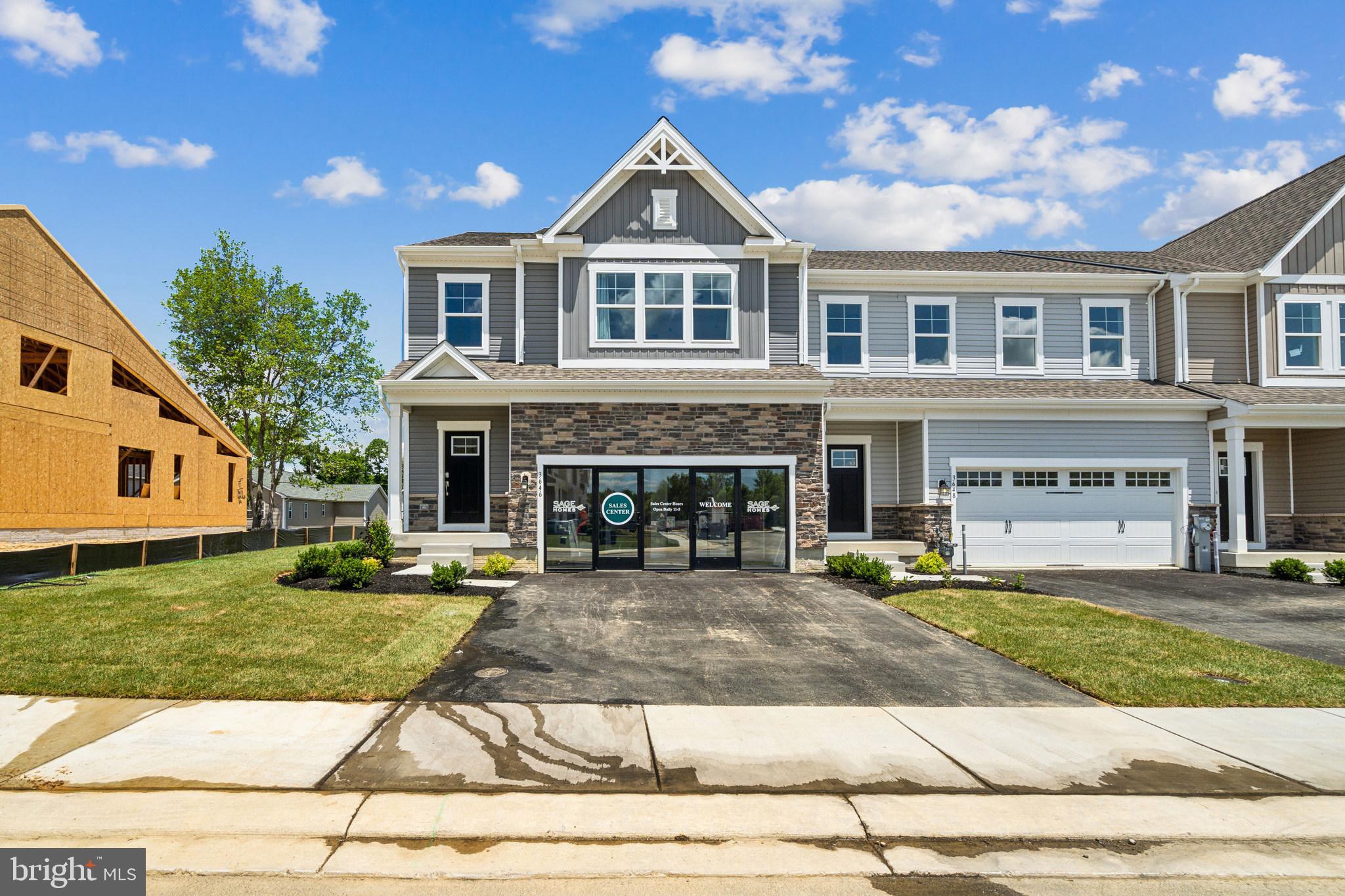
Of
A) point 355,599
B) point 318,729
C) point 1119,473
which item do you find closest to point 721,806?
point 318,729

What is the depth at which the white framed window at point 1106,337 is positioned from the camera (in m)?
21.5

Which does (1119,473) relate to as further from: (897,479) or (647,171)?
(647,171)

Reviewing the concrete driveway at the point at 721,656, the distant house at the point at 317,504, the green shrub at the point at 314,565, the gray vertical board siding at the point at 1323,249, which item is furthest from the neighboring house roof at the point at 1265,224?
the distant house at the point at 317,504

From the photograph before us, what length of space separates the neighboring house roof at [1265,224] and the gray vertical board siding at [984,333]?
10.1 ft

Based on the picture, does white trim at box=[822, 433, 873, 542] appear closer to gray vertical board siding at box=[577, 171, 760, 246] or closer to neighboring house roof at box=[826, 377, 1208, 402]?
neighboring house roof at box=[826, 377, 1208, 402]

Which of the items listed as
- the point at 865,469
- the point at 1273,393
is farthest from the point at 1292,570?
the point at 865,469

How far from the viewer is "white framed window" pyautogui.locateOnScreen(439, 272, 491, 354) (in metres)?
20.0

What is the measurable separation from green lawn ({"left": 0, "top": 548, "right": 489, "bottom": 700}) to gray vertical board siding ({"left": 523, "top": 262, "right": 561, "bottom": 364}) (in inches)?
303

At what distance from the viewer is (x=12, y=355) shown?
53.7 ft

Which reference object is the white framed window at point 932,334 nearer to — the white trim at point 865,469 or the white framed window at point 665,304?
the white trim at point 865,469

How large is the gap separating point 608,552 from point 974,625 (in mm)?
8011

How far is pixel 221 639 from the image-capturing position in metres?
10.2

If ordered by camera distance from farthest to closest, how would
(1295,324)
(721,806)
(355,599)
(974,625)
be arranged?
1. (1295,324)
2. (355,599)
3. (974,625)
4. (721,806)

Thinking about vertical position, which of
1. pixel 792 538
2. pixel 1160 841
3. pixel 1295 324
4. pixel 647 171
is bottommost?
pixel 1160 841
